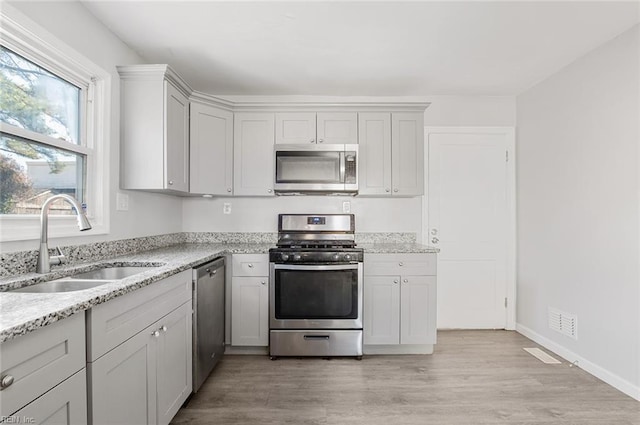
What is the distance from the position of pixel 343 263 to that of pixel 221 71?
203cm

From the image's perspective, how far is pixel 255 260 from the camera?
8.70 ft

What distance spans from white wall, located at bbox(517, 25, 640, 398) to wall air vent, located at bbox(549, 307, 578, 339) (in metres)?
0.04

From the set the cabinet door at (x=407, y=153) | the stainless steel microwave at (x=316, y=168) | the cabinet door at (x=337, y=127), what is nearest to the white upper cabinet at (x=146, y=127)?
the stainless steel microwave at (x=316, y=168)

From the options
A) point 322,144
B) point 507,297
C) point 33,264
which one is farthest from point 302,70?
point 507,297

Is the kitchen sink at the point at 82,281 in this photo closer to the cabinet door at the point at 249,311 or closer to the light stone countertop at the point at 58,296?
the light stone countertop at the point at 58,296

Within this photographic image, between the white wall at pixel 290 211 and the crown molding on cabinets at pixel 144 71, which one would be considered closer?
the crown molding on cabinets at pixel 144 71

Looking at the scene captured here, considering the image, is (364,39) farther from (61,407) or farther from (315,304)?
(61,407)

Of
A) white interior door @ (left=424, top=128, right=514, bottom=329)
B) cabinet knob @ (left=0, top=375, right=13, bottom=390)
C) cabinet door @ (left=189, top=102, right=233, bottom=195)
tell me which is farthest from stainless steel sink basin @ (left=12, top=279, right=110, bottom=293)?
white interior door @ (left=424, top=128, right=514, bottom=329)

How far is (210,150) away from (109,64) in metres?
0.95

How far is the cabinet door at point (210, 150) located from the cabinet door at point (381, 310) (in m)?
1.61

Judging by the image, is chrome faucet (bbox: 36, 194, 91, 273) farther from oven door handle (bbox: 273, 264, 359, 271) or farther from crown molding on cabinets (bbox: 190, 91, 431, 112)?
crown molding on cabinets (bbox: 190, 91, 431, 112)

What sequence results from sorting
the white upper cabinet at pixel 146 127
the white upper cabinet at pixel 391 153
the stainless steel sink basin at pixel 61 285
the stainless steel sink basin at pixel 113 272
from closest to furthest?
the stainless steel sink basin at pixel 61 285 < the stainless steel sink basin at pixel 113 272 < the white upper cabinet at pixel 146 127 < the white upper cabinet at pixel 391 153

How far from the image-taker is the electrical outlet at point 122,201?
2.19m

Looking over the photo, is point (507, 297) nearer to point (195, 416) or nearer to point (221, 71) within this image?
point (195, 416)
